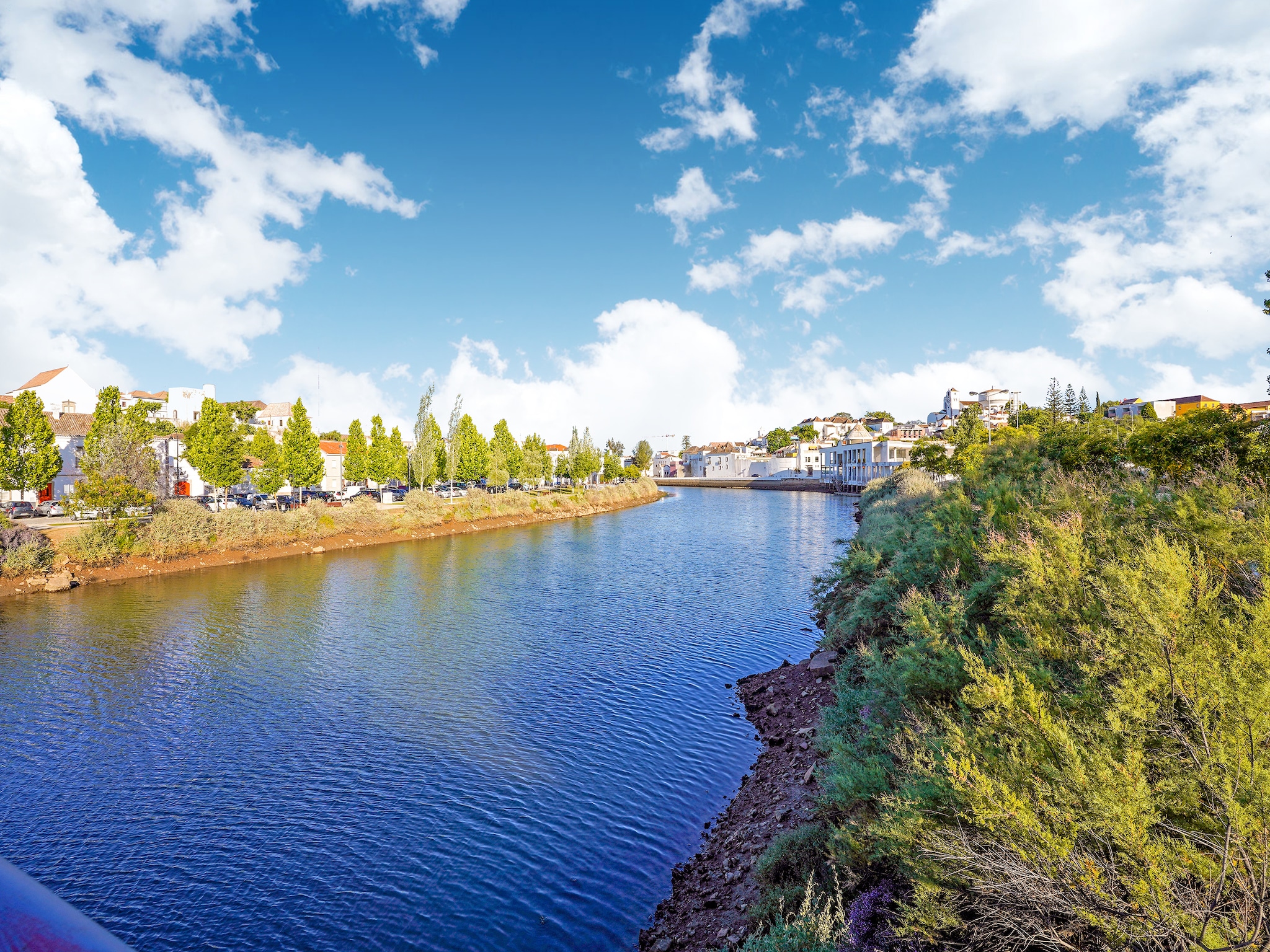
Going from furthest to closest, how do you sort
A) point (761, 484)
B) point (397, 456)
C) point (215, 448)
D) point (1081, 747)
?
point (761, 484) → point (397, 456) → point (215, 448) → point (1081, 747)

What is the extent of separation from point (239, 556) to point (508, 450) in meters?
47.1

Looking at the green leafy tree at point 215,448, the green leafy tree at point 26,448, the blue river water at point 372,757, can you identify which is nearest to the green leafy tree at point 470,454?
the green leafy tree at point 215,448

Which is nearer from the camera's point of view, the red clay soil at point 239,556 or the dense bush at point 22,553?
the dense bush at point 22,553

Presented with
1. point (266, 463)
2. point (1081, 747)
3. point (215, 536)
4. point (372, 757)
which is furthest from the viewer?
point (266, 463)

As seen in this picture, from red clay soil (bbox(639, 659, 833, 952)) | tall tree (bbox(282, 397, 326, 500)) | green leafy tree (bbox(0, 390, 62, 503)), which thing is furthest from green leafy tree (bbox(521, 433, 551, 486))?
red clay soil (bbox(639, 659, 833, 952))

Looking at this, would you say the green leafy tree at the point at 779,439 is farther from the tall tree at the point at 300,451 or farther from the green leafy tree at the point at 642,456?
the tall tree at the point at 300,451

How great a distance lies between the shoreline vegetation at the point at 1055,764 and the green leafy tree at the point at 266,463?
160 ft

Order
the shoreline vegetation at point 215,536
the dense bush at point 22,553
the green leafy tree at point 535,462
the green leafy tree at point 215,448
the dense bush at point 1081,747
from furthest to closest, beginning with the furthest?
the green leafy tree at point 535,462 < the green leafy tree at point 215,448 < the shoreline vegetation at point 215,536 < the dense bush at point 22,553 < the dense bush at point 1081,747

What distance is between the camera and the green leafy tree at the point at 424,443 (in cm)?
5997

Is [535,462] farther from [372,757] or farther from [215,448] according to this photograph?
[372,757]

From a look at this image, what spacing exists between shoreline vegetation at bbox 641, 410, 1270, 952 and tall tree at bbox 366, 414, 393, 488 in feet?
188

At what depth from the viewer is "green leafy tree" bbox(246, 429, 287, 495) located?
4838cm

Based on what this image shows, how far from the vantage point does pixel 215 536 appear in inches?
1451

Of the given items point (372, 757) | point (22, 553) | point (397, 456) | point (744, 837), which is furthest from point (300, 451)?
point (744, 837)
